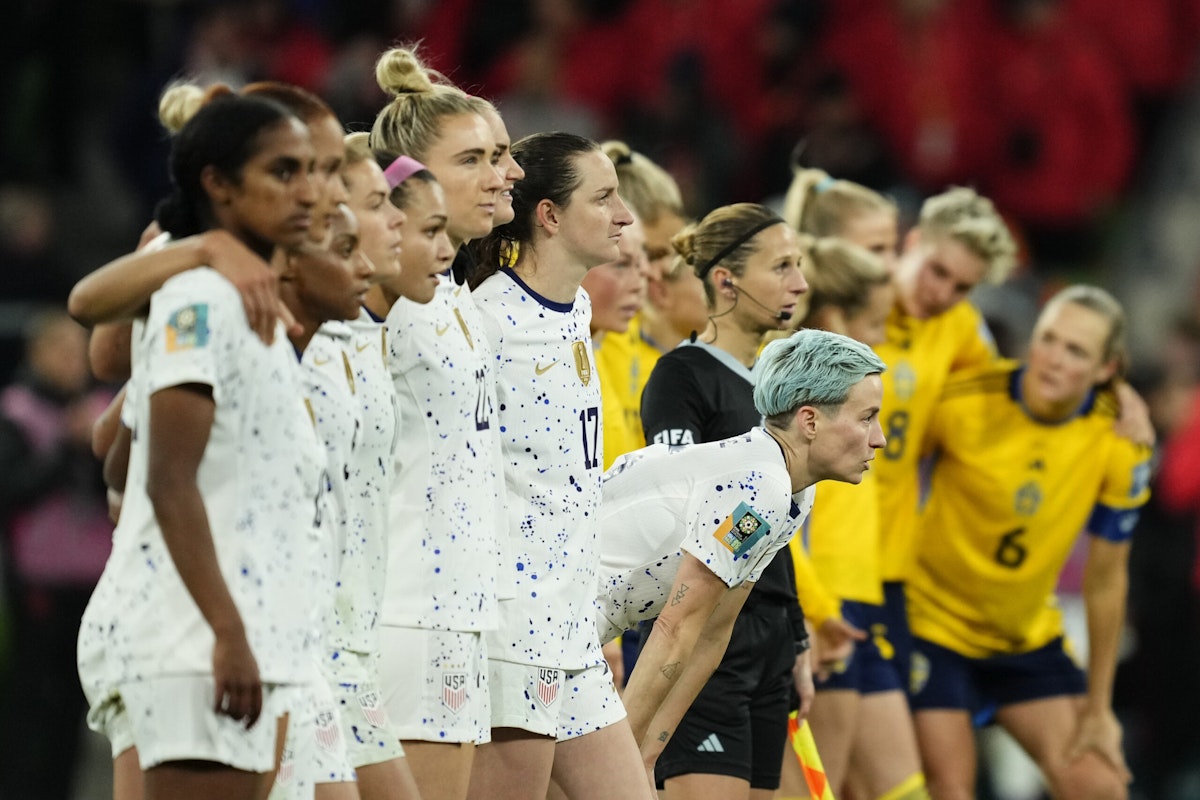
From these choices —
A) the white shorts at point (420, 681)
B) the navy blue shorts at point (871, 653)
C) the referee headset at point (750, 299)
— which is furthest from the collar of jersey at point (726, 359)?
the white shorts at point (420, 681)

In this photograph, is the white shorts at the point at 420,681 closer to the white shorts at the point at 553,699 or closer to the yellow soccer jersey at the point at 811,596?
the white shorts at the point at 553,699

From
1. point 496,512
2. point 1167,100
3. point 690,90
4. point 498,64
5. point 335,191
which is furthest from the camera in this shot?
point 1167,100

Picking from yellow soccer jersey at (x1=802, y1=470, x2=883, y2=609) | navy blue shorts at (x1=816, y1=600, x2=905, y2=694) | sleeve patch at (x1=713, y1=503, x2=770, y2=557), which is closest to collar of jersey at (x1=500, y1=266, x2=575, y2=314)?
sleeve patch at (x1=713, y1=503, x2=770, y2=557)

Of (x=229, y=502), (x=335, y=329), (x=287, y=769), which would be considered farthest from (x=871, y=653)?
(x=229, y=502)

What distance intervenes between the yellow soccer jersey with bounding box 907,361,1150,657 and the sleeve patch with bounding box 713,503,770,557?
2.82 metres

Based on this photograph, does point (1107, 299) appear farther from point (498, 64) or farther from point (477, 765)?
point (498, 64)

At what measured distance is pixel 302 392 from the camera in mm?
3596

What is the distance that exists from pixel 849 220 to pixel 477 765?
11.0ft

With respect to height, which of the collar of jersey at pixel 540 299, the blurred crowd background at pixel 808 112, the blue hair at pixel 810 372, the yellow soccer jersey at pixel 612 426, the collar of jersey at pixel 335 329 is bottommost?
the yellow soccer jersey at pixel 612 426

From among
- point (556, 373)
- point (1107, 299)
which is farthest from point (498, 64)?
point (556, 373)

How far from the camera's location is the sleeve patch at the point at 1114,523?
24.9ft

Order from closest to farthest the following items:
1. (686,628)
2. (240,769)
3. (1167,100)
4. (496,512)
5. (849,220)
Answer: (240,769)
(496,512)
(686,628)
(849,220)
(1167,100)

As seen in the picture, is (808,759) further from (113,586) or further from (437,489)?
(113,586)

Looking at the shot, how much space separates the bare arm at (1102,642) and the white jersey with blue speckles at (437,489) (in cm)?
A: 372
